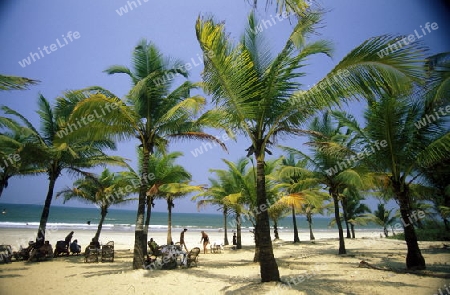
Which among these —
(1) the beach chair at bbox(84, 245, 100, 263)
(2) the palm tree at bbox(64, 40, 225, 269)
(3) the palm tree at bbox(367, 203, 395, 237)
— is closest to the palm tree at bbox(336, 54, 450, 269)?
(2) the palm tree at bbox(64, 40, 225, 269)

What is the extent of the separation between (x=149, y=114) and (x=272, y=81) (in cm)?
531

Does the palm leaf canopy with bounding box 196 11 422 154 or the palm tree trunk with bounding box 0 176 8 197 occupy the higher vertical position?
the palm leaf canopy with bounding box 196 11 422 154

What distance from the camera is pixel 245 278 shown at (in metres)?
7.63

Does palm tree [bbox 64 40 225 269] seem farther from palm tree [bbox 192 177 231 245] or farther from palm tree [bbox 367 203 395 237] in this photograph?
palm tree [bbox 367 203 395 237]

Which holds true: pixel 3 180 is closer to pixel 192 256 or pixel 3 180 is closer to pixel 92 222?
pixel 192 256

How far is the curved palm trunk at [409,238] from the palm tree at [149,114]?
21.1 feet

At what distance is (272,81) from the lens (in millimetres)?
6555

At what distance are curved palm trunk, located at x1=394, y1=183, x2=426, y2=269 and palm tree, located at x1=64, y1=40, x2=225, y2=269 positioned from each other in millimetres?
6432

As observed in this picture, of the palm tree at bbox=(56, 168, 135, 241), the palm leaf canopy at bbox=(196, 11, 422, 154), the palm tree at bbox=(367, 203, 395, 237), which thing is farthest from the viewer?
the palm tree at bbox=(367, 203, 395, 237)

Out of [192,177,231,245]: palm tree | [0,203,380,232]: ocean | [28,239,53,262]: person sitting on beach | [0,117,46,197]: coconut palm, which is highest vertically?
[0,117,46,197]: coconut palm

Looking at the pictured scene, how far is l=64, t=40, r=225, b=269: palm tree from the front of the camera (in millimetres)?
8820

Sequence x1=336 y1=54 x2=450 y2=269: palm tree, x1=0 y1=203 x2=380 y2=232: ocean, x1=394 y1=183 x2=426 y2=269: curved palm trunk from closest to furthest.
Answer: x1=336 y1=54 x2=450 y2=269: palm tree < x1=394 y1=183 x2=426 y2=269: curved palm trunk < x1=0 y1=203 x2=380 y2=232: ocean

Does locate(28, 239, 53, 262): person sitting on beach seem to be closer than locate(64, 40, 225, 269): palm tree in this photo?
No

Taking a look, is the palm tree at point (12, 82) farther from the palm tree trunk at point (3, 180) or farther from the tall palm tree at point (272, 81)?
the palm tree trunk at point (3, 180)
